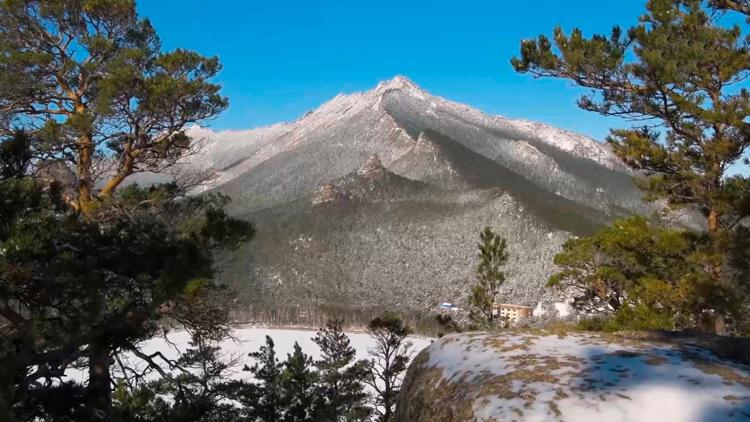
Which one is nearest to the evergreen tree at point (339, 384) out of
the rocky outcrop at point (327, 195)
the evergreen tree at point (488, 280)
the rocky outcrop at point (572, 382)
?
the evergreen tree at point (488, 280)

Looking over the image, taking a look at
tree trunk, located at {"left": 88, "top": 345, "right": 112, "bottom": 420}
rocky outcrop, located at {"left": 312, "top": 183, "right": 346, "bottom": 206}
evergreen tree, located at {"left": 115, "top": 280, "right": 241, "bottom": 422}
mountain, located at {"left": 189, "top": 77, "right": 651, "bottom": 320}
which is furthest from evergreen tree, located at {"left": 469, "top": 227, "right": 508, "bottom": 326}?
rocky outcrop, located at {"left": 312, "top": 183, "right": 346, "bottom": 206}

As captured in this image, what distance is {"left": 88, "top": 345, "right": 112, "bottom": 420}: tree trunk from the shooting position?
6.46 m

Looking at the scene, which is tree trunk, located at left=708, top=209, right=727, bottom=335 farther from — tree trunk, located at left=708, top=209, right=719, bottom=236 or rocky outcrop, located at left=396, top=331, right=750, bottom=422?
rocky outcrop, located at left=396, top=331, right=750, bottom=422

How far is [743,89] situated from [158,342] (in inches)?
3221

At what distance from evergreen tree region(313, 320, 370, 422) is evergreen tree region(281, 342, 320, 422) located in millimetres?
342

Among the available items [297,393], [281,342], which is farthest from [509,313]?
[281,342]

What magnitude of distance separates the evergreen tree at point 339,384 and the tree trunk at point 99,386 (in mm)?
10103

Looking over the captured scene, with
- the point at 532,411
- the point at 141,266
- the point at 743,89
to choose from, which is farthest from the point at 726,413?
the point at 743,89

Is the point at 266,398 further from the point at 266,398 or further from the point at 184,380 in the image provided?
the point at 184,380

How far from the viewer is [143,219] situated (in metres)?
7.68

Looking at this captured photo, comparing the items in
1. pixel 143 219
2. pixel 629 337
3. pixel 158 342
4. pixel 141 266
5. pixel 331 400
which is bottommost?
pixel 158 342

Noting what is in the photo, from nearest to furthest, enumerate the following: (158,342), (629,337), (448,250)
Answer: (629,337) → (158,342) → (448,250)

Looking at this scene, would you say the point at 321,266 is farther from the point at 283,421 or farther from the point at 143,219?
the point at 143,219

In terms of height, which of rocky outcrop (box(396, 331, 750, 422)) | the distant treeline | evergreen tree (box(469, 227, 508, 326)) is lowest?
the distant treeline
